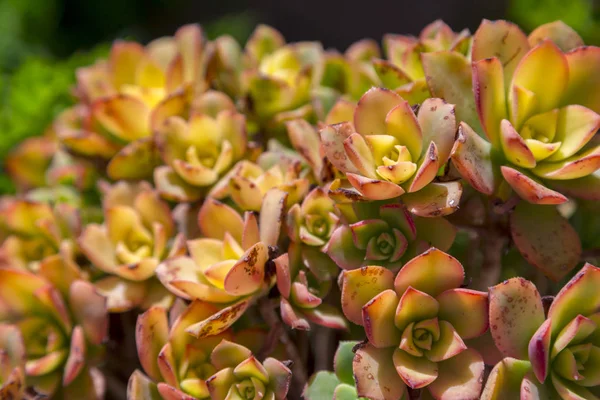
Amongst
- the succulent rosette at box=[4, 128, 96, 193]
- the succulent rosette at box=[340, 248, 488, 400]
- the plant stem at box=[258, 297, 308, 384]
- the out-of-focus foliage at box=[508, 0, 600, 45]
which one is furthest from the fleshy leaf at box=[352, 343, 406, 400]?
the out-of-focus foliage at box=[508, 0, 600, 45]

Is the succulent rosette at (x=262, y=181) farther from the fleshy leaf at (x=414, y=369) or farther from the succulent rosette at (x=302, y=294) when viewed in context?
the fleshy leaf at (x=414, y=369)

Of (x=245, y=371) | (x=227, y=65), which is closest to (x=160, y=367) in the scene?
(x=245, y=371)

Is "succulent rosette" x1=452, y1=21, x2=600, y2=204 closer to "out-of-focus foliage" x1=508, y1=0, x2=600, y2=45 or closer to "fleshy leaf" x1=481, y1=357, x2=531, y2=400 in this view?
"fleshy leaf" x1=481, y1=357, x2=531, y2=400

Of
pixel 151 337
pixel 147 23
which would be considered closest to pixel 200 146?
pixel 151 337

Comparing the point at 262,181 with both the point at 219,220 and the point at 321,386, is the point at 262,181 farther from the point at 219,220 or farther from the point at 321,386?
the point at 321,386

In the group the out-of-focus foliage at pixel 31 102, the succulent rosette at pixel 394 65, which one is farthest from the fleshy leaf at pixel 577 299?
the out-of-focus foliage at pixel 31 102
